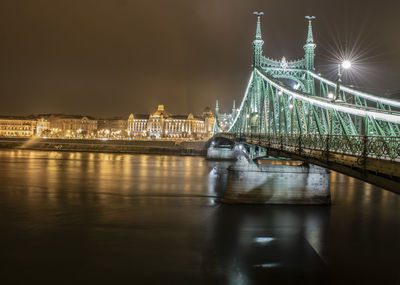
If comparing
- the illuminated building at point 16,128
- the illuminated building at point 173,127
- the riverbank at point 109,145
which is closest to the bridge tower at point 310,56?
the riverbank at point 109,145

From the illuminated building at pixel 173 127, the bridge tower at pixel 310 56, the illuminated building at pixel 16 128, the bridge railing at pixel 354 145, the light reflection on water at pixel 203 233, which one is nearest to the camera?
the bridge railing at pixel 354 145

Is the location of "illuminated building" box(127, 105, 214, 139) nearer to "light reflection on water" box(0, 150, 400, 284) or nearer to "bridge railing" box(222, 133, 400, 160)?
"light reflection on water" box(0, 150, 400, 284)

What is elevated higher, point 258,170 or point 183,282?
point 258,170

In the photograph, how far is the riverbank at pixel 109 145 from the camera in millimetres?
88375

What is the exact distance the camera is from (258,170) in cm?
1983

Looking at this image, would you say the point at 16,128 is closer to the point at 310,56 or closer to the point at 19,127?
the point at 19,127

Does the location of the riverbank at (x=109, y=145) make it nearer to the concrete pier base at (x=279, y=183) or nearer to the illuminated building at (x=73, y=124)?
the illuminated building at (x=73, y=124)

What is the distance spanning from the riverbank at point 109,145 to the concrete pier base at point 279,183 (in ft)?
210

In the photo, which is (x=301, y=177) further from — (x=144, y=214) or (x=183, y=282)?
(x=183, y=282)

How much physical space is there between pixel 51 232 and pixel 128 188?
14.1 meters

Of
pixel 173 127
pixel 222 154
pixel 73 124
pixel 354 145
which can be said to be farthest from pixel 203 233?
pixel 73 124

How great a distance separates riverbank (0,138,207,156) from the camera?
88.4 meters

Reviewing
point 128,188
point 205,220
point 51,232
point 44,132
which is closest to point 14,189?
point 128,188

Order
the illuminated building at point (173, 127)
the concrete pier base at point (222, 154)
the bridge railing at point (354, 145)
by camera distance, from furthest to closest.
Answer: the illuminated building at point (173, 127) → the concrete pier base at point (222, 154) → the bridge railing at point (354, 145)
